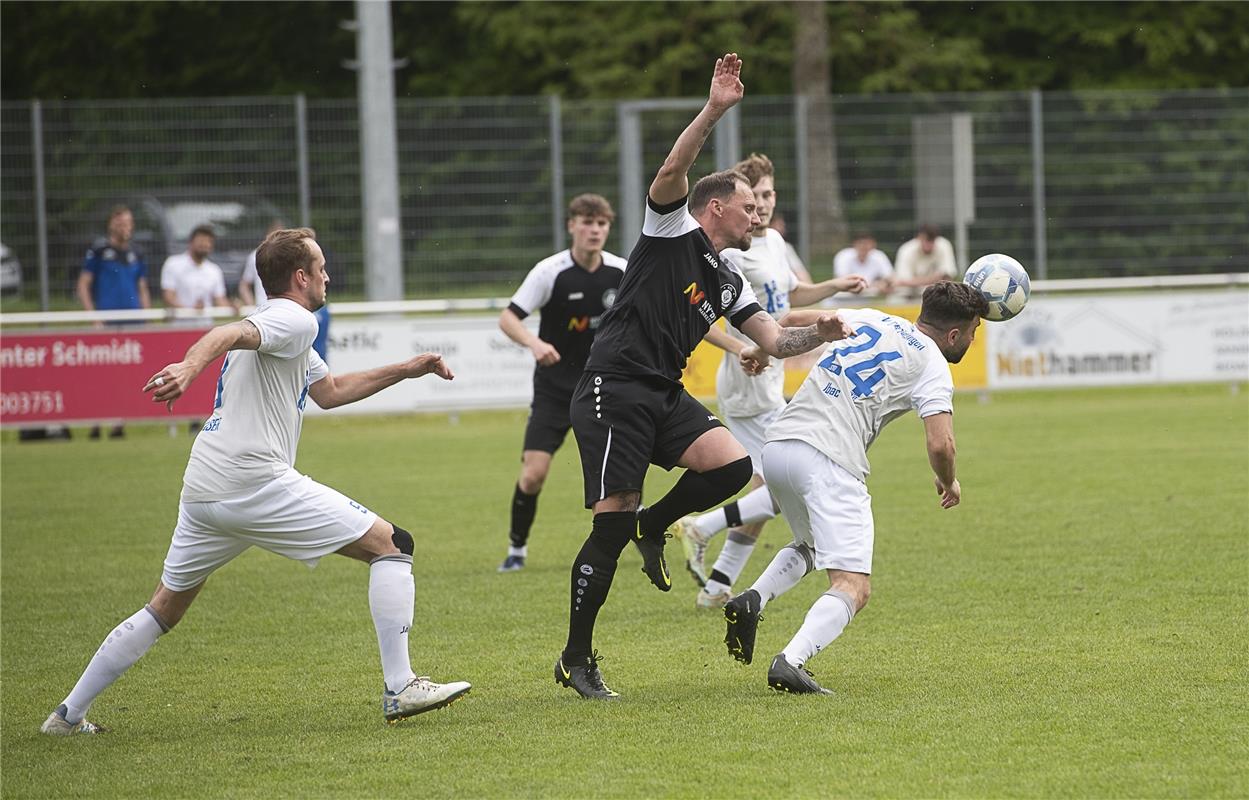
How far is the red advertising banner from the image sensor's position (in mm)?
16578

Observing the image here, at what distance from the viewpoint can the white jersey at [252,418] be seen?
576 cm

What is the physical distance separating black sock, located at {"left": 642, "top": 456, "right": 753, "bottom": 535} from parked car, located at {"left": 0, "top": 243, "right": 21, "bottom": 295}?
47.5 ft

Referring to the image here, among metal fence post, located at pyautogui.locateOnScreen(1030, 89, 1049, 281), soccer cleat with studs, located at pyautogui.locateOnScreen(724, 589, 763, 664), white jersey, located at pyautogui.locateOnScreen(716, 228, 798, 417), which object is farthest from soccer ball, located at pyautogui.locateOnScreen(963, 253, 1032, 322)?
metal fence post, located at pyautogui.locateOnScreen(1030, 89, 1049, 281)

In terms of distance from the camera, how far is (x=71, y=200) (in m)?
19.7

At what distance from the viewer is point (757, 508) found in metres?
8.31

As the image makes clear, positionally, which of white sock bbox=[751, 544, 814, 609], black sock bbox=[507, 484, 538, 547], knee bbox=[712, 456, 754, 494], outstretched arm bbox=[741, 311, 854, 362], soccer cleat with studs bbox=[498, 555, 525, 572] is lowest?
soccer cleat with studs bbox=[498, 555, 525, 572]

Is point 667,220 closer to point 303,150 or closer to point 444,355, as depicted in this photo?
point 444,355

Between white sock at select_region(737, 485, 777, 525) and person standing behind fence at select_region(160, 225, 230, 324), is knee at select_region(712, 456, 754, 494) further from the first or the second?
person standing behind fence at select_region(160, 225, 230, 324)

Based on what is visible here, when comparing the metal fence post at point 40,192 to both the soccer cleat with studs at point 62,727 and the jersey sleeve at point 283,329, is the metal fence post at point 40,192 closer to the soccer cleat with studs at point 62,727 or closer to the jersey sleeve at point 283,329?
the soccer cleat with studs at point 62,727

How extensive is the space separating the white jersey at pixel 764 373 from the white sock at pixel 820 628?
2697mm

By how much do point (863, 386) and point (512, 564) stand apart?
385 centimetres

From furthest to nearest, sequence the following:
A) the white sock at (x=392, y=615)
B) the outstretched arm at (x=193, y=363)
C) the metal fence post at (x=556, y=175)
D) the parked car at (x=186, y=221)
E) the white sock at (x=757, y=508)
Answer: the metal fence post at (x=556, y=175) → the parked car at (x=186, y=221) → the white sock at (x=757, y=508) → the white sock at (x=392, y=615) → the outstretched arm at (x=193, y=363)

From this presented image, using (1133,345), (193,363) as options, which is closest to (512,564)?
(193,363)

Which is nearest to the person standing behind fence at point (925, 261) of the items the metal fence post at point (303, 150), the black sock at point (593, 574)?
the metal fence post at point (303, 150)
